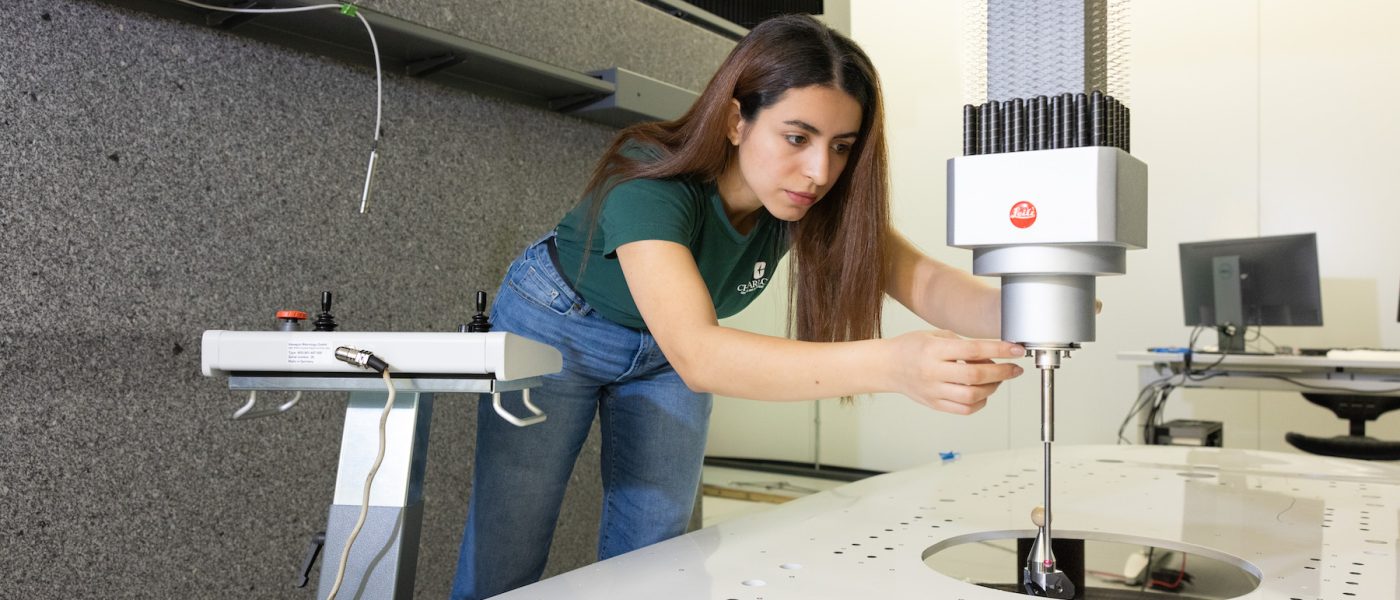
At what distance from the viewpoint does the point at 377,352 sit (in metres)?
0.79

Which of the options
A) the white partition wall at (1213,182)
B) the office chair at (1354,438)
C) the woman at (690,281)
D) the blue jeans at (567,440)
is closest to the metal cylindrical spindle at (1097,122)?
the woman at (690,281)

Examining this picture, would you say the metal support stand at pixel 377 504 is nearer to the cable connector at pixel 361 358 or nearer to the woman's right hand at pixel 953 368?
the cable connector at pixel 361 358

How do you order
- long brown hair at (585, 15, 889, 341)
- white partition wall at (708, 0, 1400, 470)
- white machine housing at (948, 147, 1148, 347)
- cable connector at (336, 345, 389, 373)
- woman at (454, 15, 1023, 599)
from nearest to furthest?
1. white machine housing at (948, 147, 1148, 347)
2. cable connector at (336, 345, 389, 373)
3. woman at (454, 15, 1023, 599)
4. long brown hair at (585, 15, 889, 341)
5. white partition wall at (708, 0, 1400, 470)

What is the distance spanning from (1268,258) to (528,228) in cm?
269

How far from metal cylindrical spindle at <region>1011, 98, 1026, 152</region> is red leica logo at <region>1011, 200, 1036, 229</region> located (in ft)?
0.12

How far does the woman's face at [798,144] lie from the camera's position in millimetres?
1008

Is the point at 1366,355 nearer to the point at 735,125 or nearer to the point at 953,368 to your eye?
the point at 735,125

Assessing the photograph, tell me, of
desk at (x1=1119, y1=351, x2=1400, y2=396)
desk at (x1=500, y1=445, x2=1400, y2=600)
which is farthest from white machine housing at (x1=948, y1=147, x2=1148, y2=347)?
desk at (x1=1119, y1=351, x2=1400, y2=396)

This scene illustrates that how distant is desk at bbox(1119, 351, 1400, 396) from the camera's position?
116 inches

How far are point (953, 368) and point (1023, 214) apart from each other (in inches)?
4.8

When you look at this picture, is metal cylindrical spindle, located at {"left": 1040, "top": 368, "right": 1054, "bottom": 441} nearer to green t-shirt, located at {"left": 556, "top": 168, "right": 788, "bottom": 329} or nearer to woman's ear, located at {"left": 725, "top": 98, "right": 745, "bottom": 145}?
green t-shirt, located at {"left": 556, "top": 168, "right": 788, "bottom": 329}

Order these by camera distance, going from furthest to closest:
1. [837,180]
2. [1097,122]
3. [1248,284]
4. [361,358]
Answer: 1. [1248,284]
2. [837,180]
3. [361,358]
4. [1097,122]

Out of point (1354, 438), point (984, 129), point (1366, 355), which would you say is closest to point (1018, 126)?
point (984, 129)

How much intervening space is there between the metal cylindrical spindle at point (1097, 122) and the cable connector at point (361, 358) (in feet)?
1.82
